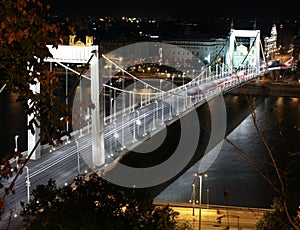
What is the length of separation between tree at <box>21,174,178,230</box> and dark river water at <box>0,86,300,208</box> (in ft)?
6.67

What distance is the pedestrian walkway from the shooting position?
385 centimetres

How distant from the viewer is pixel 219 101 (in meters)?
13.9

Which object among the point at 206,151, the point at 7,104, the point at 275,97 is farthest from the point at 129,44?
the point at 206,151

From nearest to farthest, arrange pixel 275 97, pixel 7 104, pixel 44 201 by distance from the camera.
Answer: pixel 44 201, pixel 7 104, pixel 275 97

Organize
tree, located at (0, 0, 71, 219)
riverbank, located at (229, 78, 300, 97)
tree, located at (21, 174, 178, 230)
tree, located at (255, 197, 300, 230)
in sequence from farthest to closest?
1. riverbank, located at (229, 78, 300, 97)
2. tree, located at (255, 197, 300, 230)
3. tree, located at (21, 174, 178, 230)
4. tree, located at (0, 0, 71, 219)

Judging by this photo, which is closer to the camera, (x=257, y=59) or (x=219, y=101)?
(x=219, y=101)

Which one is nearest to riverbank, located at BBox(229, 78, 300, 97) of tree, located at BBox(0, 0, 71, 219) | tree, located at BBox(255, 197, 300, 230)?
tree, located at BBox(255, 197, 300, 230)

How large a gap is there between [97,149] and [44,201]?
11.9ft

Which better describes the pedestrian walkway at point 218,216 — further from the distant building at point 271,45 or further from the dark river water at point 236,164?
the distant building at point 271,45

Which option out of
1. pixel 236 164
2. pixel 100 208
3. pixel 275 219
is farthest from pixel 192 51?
pixel 100 208

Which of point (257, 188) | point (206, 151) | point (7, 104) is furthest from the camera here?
point (7, 104)

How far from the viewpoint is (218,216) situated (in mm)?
4156

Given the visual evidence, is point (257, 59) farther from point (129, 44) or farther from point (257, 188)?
point (257, 188)

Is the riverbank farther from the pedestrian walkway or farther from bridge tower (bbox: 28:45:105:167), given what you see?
the pedestrian walkway
